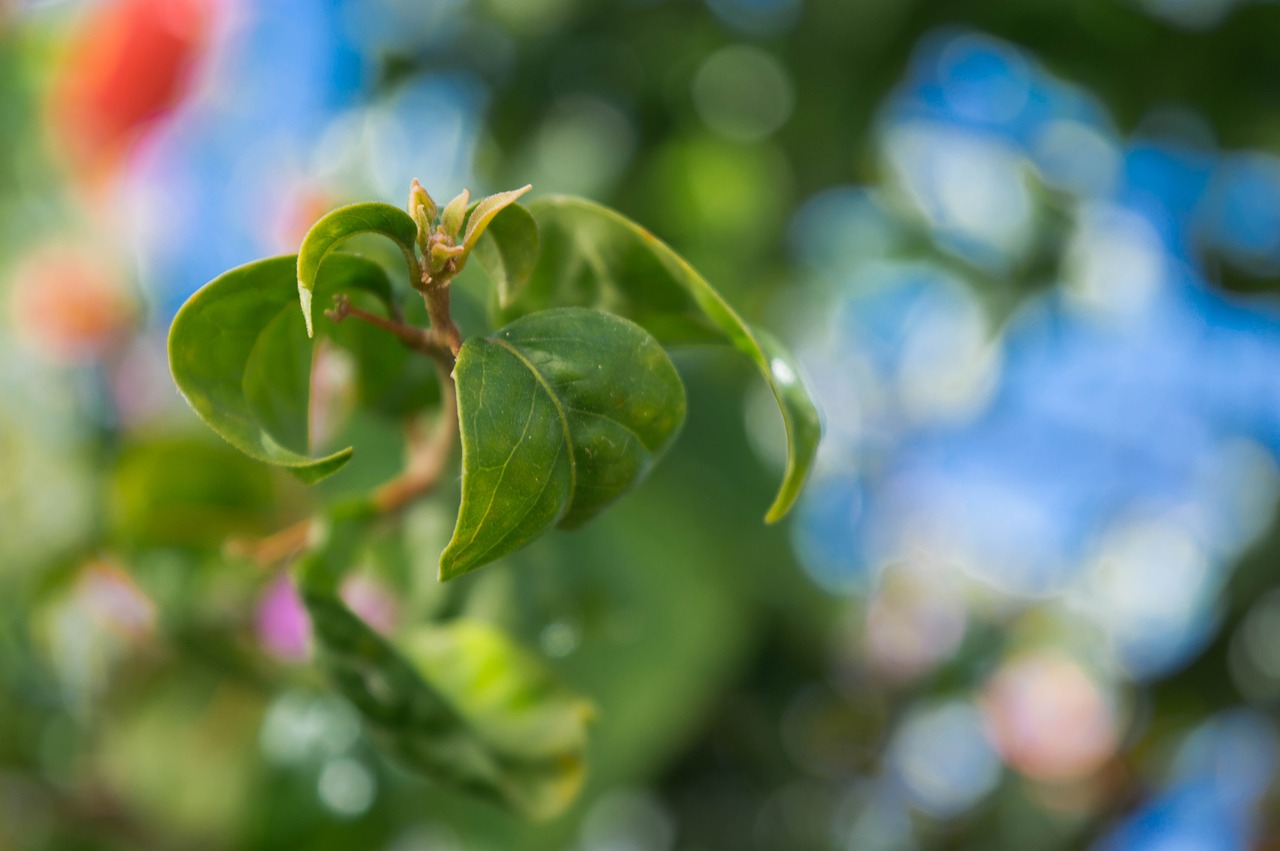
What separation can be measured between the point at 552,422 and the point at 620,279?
0.19 ft

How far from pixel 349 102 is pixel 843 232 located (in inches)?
13.1


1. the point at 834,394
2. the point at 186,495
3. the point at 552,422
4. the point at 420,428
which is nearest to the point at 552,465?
the point at 552,422

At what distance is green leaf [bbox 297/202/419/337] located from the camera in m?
0.13

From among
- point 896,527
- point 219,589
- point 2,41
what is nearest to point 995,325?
point 896,527

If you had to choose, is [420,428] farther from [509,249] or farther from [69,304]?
[69,304]

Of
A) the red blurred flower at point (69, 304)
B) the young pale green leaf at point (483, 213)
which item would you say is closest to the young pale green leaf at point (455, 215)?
the young pale green leaf at point (483, 213)

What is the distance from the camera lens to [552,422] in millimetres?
142

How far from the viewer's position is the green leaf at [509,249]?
0.53 feet

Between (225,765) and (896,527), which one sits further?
(896,527)

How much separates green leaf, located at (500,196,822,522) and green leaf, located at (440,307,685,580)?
1.1 inches

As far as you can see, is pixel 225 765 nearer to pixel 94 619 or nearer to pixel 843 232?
pixel 94 619

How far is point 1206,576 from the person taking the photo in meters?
0.66

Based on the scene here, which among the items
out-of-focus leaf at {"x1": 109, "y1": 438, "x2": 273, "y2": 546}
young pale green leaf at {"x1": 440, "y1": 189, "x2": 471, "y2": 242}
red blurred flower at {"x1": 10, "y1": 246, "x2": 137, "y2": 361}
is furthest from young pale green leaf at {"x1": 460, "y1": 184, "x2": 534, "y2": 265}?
red blurred flower at {"x1": 10, "y1": 246, "x2": 137, "y2": 361}

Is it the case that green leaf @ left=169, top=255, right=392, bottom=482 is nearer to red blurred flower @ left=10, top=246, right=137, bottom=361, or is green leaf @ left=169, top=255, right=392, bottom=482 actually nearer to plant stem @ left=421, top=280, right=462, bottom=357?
plant stem @ left=421, top=280, right=462, bottom=357
